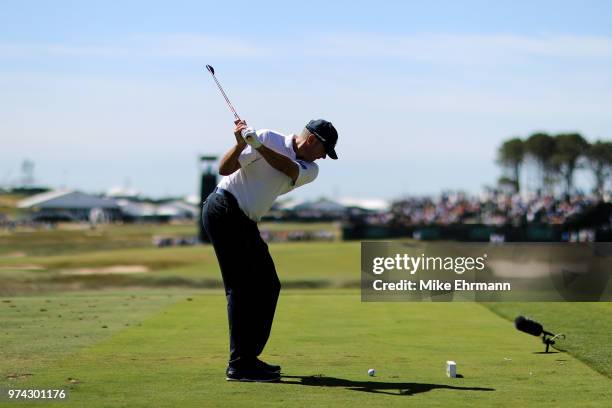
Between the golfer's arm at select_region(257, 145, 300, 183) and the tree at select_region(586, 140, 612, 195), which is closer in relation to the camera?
the golfer's arm at select_region(257, 145, 300, 183)

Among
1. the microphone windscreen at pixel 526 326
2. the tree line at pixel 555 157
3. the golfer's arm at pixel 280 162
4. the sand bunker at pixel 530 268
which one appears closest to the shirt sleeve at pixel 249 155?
the golfer's arm at pixel 280 162

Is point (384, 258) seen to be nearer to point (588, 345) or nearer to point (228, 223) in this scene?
point (588, 345)

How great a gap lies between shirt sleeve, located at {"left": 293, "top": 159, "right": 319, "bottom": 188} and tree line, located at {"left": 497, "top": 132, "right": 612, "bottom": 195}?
58071 mm

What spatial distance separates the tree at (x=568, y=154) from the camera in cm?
9548

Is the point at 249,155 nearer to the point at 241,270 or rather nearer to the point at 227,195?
the point at 227,195

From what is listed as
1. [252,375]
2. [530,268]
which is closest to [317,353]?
[252,375]

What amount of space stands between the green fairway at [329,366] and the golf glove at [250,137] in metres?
2.19

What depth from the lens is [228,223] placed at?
10008 mm

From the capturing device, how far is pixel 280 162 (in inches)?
377

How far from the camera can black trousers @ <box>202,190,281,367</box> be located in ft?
32.9

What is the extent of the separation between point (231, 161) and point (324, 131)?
3.00 ft

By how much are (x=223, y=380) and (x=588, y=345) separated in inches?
206

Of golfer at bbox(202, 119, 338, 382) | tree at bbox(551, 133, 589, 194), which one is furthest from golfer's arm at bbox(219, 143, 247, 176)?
tree at bbox(551, 133, 589, 194)

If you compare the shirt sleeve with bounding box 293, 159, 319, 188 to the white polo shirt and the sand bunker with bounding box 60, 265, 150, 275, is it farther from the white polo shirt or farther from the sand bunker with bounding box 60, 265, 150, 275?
the sand bunker with bounding box 60, 265, 150, 275
